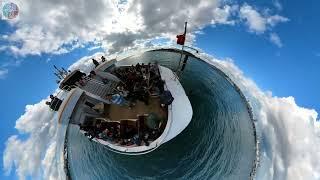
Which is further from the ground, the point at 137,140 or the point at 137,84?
the point at 137,84

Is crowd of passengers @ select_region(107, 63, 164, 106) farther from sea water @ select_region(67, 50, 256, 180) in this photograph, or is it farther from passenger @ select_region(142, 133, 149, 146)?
sea water @ select_region(67, 50, 256, 180)

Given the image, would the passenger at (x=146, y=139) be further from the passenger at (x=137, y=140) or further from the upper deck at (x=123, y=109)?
the passenger at (x=137, y=140)

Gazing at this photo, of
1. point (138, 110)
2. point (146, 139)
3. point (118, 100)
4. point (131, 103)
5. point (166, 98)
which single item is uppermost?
point (166, 98)

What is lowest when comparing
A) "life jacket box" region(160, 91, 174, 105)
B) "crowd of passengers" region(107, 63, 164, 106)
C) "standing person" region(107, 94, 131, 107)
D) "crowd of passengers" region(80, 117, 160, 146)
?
"crowd of passengers" region(80, 117, 160, 146)

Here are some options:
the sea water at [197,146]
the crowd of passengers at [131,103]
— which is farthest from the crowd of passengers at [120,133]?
the sea water at [197,146]

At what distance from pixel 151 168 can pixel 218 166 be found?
23.4ft

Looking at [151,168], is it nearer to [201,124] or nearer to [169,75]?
[201,124]

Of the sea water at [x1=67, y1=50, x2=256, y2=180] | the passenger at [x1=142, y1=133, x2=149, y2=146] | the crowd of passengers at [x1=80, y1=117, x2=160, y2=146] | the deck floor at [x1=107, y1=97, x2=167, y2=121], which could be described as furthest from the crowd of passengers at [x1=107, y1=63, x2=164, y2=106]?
the sea water at [x1=67, y1=50, x2=256, y2=180]

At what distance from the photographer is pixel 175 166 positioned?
1439 inches

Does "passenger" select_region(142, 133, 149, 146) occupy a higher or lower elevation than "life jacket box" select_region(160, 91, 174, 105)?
lower

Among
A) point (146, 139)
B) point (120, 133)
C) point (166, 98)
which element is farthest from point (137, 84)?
point (146, 139)

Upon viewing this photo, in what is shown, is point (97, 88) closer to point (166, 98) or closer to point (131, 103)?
point (131, 103)

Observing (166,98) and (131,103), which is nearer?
(166,98)

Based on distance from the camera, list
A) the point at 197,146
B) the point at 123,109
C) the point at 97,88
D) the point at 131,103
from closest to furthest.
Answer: the point at 97,88, the point at 131,103, the point at 123,109, the point at 197,146
